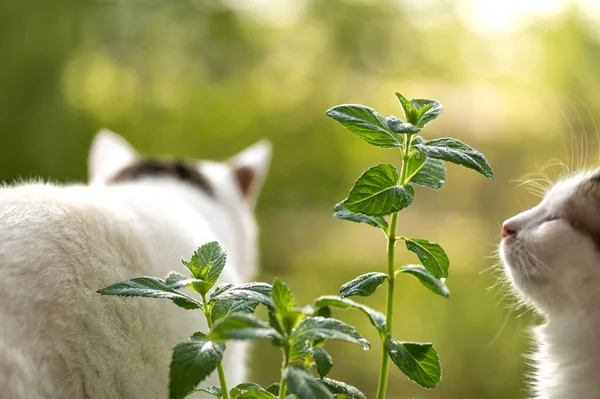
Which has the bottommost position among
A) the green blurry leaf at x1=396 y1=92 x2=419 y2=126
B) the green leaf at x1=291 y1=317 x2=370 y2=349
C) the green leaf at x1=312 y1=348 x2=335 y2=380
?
the green leaf at x1=312 y1=348 x2=335 y2=380

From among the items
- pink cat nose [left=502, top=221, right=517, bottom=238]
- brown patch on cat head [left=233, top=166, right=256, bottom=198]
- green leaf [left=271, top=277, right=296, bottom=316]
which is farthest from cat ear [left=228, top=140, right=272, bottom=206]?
green leaf [left=271, top=277, right=296, bottom=316]

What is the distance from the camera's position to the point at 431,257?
479 mm

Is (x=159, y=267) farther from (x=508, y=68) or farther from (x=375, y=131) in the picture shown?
(x=508, y=68)

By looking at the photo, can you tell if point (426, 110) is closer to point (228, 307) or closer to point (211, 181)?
point (228, 307)

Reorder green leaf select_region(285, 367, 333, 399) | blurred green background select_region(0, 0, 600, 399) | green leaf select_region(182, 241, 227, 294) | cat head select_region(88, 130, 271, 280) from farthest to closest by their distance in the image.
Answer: blurred green background select_region(0, 0, 600, 399) < cat head select_region(88, 130, 271, 280) < green leaf select_region(182, 241, 227, 294) < green leaf select_region(285, 367, 333, 399)

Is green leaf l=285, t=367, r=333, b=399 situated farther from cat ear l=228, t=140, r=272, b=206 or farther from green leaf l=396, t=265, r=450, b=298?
cat ear l=228, t=140, r=272, b=206

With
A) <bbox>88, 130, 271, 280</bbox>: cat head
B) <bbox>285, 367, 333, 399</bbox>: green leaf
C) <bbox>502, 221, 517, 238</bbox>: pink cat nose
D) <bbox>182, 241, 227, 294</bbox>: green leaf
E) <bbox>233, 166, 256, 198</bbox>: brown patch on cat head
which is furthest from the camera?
<bbox>233, 166, 256, 198</bbox>: brown patch on cat head

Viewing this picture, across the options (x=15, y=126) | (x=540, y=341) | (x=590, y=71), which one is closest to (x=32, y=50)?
(x=15, y=126)

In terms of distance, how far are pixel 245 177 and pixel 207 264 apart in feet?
2.57

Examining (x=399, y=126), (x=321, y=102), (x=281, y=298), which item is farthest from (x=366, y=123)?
(x=321, y=102)

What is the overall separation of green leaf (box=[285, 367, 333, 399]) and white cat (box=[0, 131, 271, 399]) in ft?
0.70

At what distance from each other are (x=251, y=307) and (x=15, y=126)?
6.71 feet

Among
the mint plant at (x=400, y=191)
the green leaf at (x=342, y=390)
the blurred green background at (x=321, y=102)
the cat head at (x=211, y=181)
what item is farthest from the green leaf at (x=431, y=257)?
the blurred green background at (x=321, y=102)

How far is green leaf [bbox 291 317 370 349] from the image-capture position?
0.38 meters
